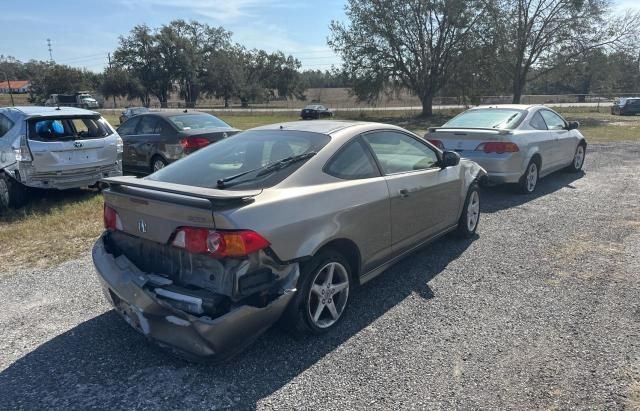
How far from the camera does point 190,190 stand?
9.86 ft

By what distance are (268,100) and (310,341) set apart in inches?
3161

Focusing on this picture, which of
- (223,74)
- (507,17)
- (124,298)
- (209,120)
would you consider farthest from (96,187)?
(223,74)

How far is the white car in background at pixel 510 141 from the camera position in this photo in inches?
291

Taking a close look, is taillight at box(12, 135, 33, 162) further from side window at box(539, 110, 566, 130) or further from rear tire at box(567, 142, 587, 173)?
rear tire at box(567, 142, 587, 173)

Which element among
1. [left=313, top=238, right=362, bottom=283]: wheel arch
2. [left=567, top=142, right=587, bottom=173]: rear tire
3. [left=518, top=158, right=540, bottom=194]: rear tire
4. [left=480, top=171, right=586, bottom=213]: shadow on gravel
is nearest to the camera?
[left=313, top=238, right=362, bottom=283]: wheel arch

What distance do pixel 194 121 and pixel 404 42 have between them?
90.4 ft

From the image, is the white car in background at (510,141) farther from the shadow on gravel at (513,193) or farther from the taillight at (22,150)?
the taillight at (22,150)

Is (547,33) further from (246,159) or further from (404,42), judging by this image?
(246,159)

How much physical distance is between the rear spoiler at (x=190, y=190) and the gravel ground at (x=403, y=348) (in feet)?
3.76

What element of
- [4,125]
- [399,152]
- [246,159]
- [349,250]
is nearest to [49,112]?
[4,125]

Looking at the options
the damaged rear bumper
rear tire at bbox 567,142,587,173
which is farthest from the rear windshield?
rear tire at bbox 567,142,587,173

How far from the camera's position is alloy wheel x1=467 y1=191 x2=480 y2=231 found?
5.52 metres

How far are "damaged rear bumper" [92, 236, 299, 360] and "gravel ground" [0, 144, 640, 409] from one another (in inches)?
12.0

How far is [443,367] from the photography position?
307cm
